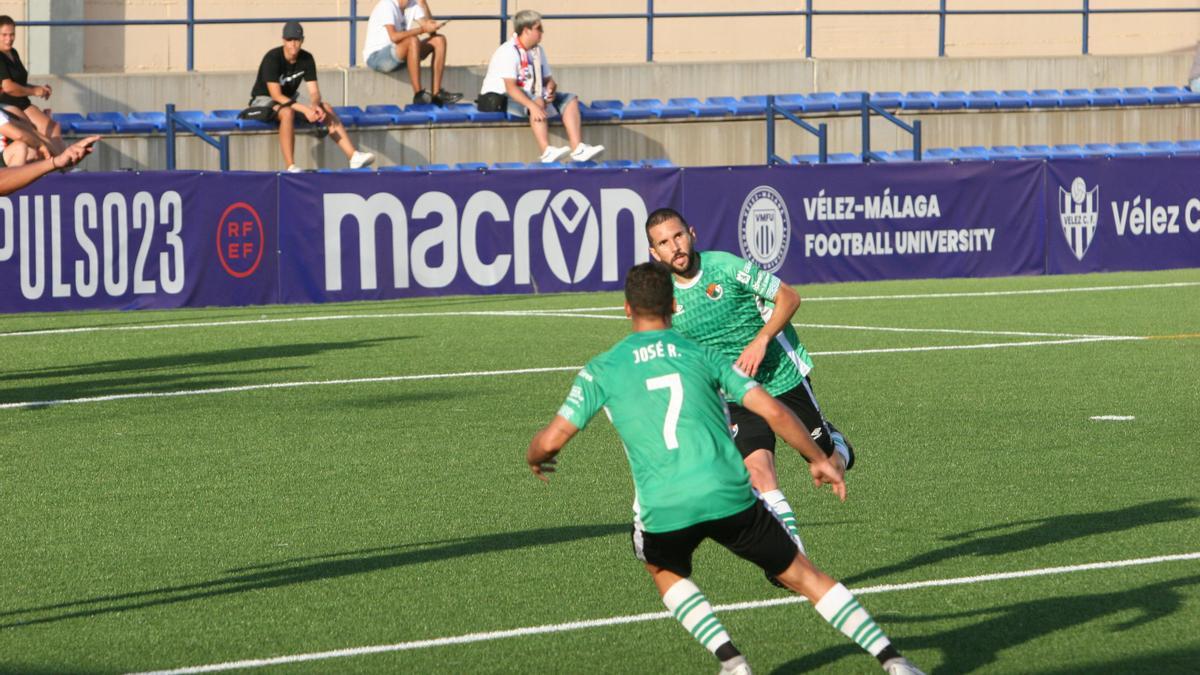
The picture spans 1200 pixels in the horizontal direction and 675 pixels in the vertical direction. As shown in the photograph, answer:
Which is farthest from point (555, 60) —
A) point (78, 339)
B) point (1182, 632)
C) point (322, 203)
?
point (1182, 632)

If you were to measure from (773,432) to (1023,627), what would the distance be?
1450 millimetres

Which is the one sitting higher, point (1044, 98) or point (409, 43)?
point (409, 43)

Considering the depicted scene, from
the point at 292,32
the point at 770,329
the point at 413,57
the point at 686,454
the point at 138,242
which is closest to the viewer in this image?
the point at 686,454

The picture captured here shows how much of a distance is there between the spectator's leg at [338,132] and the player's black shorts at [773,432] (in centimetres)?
1529

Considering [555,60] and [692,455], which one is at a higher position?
[555,60]

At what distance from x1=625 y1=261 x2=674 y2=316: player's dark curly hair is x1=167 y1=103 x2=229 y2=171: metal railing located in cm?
1649

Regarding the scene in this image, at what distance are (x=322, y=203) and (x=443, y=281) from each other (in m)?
1.80

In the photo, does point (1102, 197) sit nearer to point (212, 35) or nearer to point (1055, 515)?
point (212, 35)

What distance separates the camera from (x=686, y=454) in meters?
6.05

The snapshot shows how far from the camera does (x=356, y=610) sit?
777 cm

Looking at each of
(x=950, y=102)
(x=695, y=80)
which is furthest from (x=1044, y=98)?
(x=695, y=80)

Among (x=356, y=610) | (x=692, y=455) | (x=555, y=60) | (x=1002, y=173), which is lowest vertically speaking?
(x=356, y=610)

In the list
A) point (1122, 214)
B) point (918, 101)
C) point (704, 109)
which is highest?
point (918, 101)

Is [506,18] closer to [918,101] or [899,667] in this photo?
[918,101]
